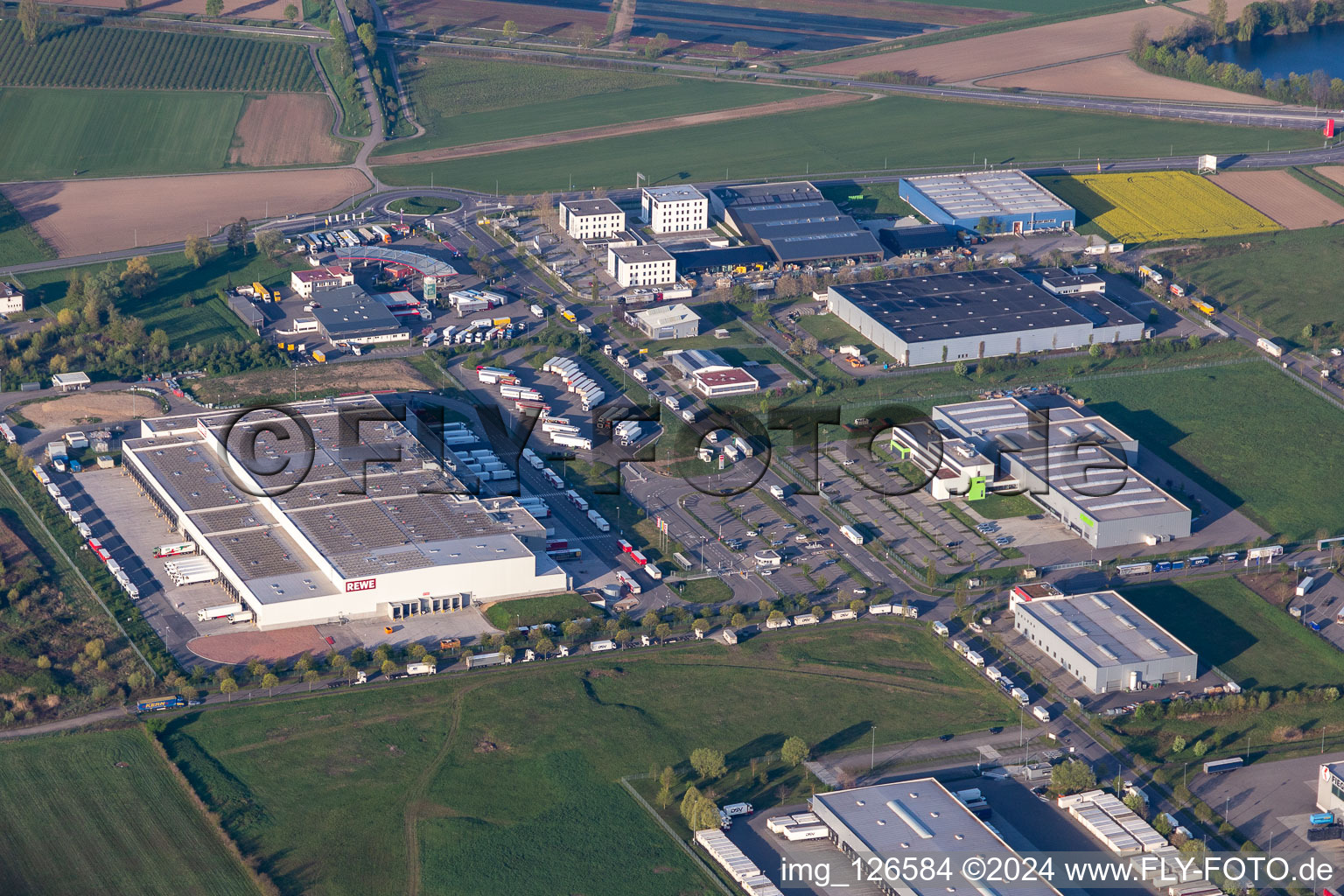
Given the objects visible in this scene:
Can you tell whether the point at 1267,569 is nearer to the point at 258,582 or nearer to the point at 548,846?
the point at 548,846

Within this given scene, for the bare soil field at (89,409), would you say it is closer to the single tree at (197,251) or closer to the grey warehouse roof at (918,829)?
the single tree at (197,251)

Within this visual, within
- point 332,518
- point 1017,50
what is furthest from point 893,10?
point 332,518

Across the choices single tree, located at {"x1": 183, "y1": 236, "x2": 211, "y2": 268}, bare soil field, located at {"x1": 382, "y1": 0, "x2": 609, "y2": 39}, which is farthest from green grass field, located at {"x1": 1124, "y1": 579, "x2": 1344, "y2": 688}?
bare soil field, located at {"x1": 382, "y1": 0, "x2": 609, "y2": 39}

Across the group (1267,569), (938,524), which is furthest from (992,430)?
(1267,569)

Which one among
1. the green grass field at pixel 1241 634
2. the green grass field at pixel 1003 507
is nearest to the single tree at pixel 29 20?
the green grass field at pixel 1003 507

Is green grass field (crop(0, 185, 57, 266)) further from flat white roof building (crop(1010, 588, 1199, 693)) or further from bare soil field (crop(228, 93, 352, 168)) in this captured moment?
flat white roof building (crop(1010, 588, 1199, 693))

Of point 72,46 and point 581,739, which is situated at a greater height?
point 72,46
